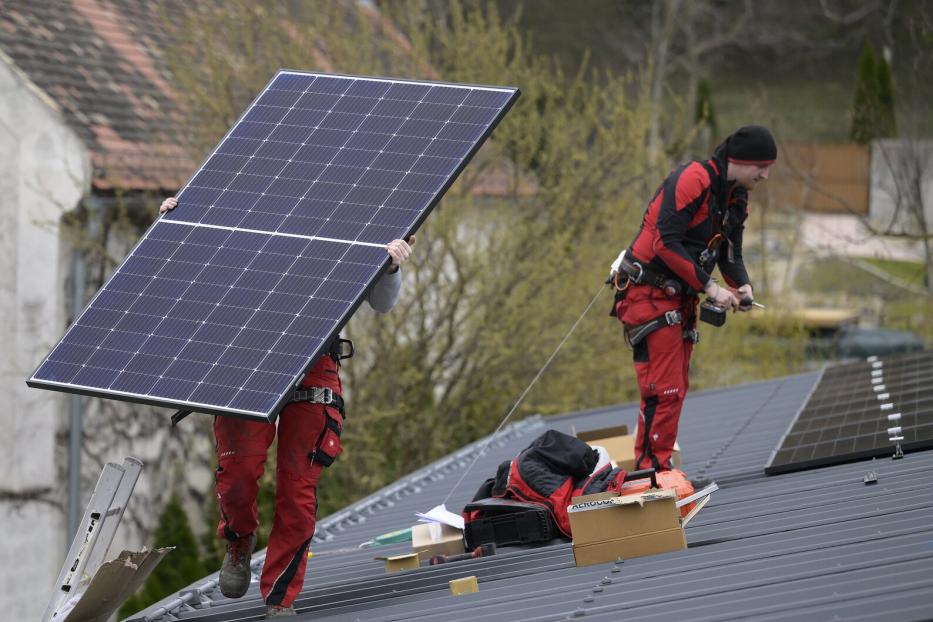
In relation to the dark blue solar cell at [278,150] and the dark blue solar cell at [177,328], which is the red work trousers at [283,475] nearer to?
the dark blue solar cell at [177,328]

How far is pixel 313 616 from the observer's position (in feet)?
19.4

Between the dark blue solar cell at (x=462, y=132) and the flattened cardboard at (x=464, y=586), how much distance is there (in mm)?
2067

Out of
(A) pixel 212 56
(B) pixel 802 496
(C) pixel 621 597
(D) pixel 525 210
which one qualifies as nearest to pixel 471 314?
(D) pixel 525 210

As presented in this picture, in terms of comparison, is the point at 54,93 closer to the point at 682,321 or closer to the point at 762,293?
the point at 682,321

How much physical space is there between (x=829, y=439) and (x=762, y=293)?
14495mm

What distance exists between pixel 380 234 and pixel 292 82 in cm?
165

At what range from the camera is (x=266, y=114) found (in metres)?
7.08

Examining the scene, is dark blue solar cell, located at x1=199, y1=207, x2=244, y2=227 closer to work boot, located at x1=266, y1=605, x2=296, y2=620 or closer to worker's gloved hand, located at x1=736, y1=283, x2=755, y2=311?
work boot, located at x1=266, y1=605, x2=296, y2=620

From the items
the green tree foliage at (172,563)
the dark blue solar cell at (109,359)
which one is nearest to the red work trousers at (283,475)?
the dark blue solar cell at (109,359)

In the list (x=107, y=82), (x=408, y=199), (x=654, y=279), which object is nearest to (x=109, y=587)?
(x=408, y=199)

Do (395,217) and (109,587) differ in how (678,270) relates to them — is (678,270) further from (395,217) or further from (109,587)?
(109,587)

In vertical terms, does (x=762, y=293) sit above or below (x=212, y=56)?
below

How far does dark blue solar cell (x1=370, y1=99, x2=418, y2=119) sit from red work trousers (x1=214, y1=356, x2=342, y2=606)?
60.2 inches

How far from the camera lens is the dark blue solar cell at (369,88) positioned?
23.0 feet
